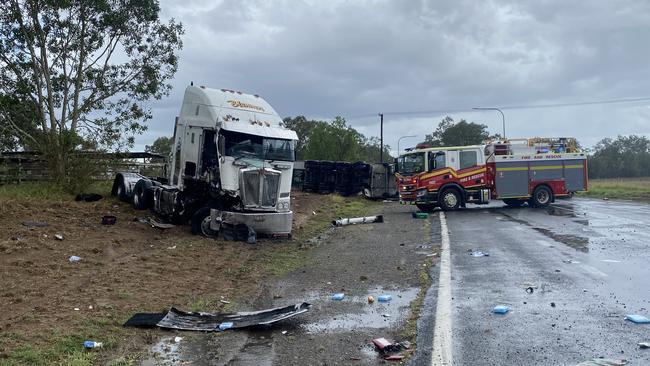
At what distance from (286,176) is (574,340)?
10.3 metres

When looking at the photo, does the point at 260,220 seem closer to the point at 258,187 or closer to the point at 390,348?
the point at 258,187

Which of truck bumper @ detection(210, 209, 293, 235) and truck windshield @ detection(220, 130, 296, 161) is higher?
truck windshield @ detection(220, 130, 296, 161)

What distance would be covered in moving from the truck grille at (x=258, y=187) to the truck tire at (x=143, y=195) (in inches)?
219

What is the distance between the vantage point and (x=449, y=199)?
23.6 metres

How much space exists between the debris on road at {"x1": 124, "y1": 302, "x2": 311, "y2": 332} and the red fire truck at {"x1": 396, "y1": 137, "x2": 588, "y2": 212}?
17.8 metres

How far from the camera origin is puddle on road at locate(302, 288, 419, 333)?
6.01 metres

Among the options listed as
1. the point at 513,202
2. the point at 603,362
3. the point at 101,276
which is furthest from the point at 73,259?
the point at 513,202

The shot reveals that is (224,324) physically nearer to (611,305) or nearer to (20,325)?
(20,325)

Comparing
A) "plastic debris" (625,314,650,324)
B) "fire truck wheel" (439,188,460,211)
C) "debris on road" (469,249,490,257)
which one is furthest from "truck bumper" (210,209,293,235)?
"fire truck wheel" (439,188,460,211)

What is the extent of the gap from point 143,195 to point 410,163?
11331mm

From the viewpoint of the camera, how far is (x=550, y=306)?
6625mm

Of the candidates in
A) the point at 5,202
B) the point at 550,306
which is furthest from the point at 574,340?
the point at 5,202

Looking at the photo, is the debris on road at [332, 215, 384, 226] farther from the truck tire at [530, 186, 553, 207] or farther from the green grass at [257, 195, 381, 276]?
the truck tire at [530, 186, 553, 207]

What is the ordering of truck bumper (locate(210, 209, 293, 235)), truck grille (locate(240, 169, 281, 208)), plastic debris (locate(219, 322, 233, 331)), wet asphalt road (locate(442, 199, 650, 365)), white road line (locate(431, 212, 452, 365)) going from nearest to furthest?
white road line (locate(431, 212, 452, 365))
wet asphalt road (locate(442, 199, 650, 365))
plastic debris (locate(219, 322, 233, 331))
truck bumper (locate(210, 209, 293, 235))
truck grille (locate(240, 169, 281, 208))
